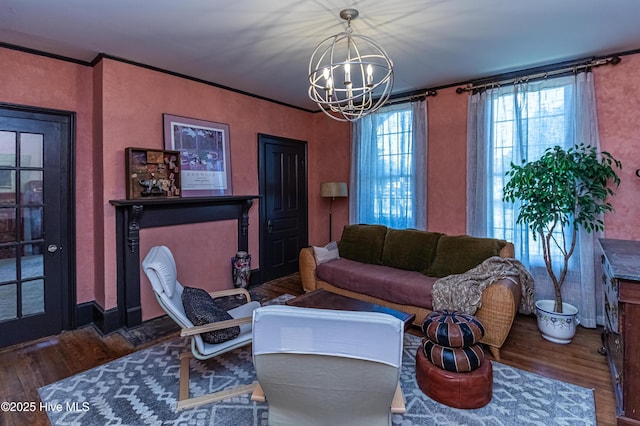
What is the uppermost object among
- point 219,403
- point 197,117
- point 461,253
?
point 197,117

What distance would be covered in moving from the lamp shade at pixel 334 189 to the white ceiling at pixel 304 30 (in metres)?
1.90

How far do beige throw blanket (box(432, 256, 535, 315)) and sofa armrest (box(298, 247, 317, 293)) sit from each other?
1.61 meters

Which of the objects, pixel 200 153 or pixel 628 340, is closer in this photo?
pixel 628 340

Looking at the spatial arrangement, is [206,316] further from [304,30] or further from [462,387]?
[304,30]

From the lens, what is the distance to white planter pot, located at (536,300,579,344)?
3.04 metres

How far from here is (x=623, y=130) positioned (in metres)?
3.28

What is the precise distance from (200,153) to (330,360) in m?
3.42

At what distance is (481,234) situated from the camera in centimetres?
401

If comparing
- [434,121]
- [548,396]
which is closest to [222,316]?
[548,396]

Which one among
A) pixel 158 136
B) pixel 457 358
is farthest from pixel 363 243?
pixel 158 136

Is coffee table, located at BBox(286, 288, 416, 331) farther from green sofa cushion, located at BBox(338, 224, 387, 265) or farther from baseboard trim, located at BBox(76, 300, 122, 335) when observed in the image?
baseboard trim, located at BBox(76, 300, 122, 335)

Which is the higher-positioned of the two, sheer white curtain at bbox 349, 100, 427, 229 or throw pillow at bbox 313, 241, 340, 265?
sheer white curtain at bbox 349, 100, 427, 229

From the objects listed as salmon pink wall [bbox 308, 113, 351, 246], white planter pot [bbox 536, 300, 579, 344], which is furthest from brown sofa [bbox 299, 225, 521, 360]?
salmon pink wall [bbox 308, 113, 351, 246]

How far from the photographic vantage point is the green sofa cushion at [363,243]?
4.37m
